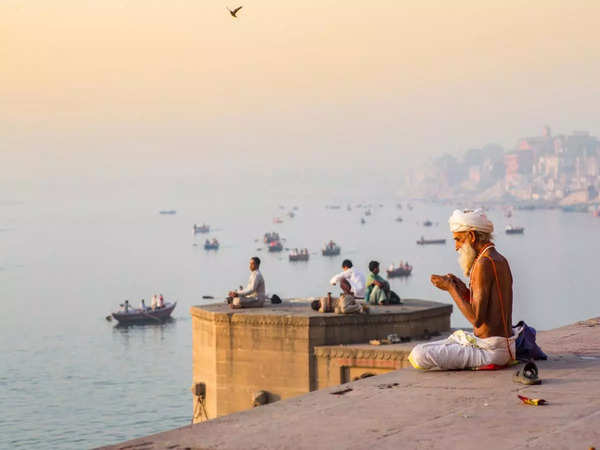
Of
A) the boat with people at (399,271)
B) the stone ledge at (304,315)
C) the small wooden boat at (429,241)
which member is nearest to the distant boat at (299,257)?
the boat with people at (399,271)

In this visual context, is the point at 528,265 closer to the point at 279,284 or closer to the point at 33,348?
the point at 279,284

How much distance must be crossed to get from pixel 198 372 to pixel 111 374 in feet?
141

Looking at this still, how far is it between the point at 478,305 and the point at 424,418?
71.5 inches

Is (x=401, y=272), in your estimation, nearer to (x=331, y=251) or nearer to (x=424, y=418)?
(x=331, y=251)

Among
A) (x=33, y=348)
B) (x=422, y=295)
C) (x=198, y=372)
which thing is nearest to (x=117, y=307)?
(x=33, y=348)

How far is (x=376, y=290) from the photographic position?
18.6 m

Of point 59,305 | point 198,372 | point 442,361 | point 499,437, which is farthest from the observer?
point 59,305

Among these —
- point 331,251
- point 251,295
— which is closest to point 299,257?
point 331,251

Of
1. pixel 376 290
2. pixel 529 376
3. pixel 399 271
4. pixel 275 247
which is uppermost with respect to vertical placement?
pixel 275 247

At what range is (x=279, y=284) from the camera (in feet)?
352

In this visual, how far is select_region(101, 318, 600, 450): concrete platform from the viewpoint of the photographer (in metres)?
5.68

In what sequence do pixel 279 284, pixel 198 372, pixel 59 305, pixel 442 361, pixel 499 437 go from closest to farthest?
pixel 499 437 < pixel 442 361 < pixel 198 372 < pixel 59 305 < pixel 279 284

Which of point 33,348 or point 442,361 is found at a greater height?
point 442,361

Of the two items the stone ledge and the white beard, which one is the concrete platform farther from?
the stone ledge
